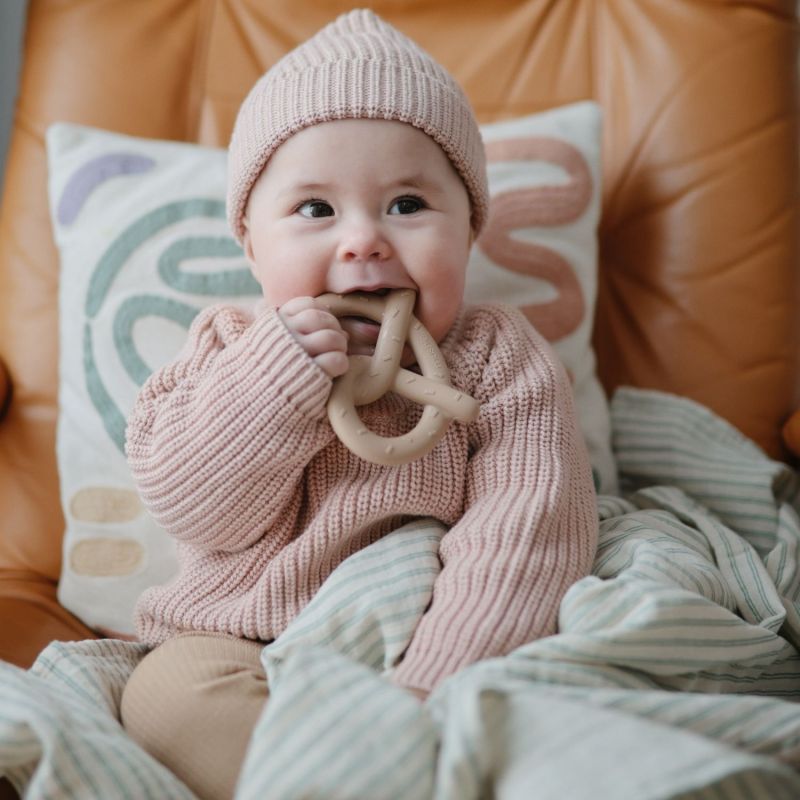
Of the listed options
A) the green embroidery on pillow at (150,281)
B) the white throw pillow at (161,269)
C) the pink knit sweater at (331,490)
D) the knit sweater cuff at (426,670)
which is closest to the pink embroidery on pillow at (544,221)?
the white throw pillow at (161,269)

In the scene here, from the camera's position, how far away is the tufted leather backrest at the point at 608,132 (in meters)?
1.29

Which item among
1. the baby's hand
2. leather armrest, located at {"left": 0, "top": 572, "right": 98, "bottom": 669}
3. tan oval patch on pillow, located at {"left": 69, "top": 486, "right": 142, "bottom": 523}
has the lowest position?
leather armrest, located at {"left": 0, "top": 572, "right": 98, "bottom": 669}

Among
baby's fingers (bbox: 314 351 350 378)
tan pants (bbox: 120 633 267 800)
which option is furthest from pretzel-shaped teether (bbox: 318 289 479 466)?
tan pants (bbox: 120 633 267 800)

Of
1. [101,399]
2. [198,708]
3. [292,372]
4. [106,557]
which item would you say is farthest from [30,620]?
[292,372]

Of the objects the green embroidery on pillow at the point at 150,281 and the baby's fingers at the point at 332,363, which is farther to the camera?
the green embroidery on pillow at the point at 150,281

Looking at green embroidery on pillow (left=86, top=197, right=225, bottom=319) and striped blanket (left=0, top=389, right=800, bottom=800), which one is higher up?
green embroidery on pillow (left=86, top=197, right=225, bottom=319)

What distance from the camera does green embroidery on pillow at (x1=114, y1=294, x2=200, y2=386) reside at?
1.21 meters

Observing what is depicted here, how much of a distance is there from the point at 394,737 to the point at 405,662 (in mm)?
184

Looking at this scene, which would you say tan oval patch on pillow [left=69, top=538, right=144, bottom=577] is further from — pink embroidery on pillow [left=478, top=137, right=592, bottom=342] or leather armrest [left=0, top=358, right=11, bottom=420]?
pink embroidery on pillow [left=478, top=137, right=592, bottom=342]

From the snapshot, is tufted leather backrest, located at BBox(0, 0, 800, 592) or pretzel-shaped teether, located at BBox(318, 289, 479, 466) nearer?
pretzel-shaped teether, located at BBox(318, 289, 479, 466)

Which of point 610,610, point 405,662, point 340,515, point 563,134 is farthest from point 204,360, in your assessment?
point 563,134

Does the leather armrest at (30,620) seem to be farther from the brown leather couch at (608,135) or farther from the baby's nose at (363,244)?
the baby's nose at (363,244)

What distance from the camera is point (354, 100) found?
938mm

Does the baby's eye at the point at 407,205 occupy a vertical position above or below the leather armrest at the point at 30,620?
above
